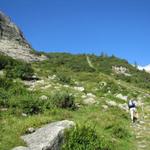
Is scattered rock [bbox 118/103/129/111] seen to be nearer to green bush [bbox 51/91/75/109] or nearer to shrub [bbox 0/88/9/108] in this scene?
green bush [bbox 51/91/75/109]

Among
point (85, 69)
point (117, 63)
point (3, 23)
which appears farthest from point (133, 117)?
point (117, 63)

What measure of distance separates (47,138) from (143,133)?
273 inches

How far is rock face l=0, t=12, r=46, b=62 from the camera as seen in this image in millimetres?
44625

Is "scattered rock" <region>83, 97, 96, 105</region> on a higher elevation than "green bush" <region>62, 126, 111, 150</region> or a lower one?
higher

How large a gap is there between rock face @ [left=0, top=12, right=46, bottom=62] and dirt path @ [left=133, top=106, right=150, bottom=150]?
24.9 m

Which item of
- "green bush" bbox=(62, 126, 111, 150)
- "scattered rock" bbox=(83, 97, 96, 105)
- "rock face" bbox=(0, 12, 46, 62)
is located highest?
"rock face" bbox=(0, 12, 46, 62)

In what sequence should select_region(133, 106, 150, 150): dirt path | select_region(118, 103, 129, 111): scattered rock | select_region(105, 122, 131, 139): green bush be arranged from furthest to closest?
select_region(118, 103, 129, 111): scattered rock
select_region(105, 122, 131, 139): green bush
select_region(133, 106, 150, 150): dirt path

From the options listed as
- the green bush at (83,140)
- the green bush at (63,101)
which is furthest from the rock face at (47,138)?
the green bush at (63,101)

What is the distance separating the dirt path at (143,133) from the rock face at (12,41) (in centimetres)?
2489

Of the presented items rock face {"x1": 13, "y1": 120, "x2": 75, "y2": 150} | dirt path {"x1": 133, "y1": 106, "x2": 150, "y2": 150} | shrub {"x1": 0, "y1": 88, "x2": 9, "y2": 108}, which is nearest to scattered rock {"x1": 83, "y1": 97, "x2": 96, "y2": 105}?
dirt path {"x1": 133, "y1": 106, "x2": 150, "y2": 150}

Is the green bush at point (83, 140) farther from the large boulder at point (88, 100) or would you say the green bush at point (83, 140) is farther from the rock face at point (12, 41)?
the rock face at point (12, 41)

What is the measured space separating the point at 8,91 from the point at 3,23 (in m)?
29.5

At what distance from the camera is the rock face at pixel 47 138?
11.7 m

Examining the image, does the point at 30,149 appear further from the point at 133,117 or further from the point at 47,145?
the point at 133,117
